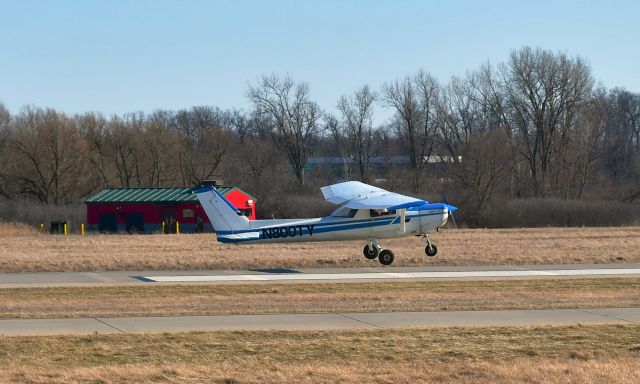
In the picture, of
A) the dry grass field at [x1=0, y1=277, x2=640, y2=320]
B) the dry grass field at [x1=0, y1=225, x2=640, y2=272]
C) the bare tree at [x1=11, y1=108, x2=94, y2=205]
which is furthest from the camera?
the bare tree at [x1=11, y1=108, x2=94, y2=205]

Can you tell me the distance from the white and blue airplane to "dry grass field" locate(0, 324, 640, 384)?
14913 mm

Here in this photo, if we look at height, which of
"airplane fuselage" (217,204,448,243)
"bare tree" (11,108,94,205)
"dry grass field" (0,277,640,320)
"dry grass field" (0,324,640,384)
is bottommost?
"dry grass field" (0,324,640,384)

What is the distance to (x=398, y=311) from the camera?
18.1 meters

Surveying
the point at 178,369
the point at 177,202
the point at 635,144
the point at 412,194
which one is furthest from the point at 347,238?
the point at 635,144

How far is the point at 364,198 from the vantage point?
31.0 meters

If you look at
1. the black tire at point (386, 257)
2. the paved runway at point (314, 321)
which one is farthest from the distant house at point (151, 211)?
the paved runway at point (314, 321)

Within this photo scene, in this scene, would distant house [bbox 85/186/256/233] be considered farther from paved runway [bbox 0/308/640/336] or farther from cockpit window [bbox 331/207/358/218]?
paved runway [bbox 0/308/640/336]

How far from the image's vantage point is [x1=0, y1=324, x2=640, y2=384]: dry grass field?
1131 centimetres

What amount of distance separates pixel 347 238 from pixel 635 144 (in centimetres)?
9198

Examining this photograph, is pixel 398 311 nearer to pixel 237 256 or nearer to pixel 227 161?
pixel 237 256

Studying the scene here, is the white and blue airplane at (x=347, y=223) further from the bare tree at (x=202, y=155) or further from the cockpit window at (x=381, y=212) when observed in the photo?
the bare tree at (x=202, y=155)

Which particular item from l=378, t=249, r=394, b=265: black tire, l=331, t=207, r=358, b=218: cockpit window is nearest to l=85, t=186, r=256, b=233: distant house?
l=331, t=207, r=358, b=218: cockpit window

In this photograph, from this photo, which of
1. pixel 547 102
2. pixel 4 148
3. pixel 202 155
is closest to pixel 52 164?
pixel 4 148

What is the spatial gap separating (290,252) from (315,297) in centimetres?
1326
